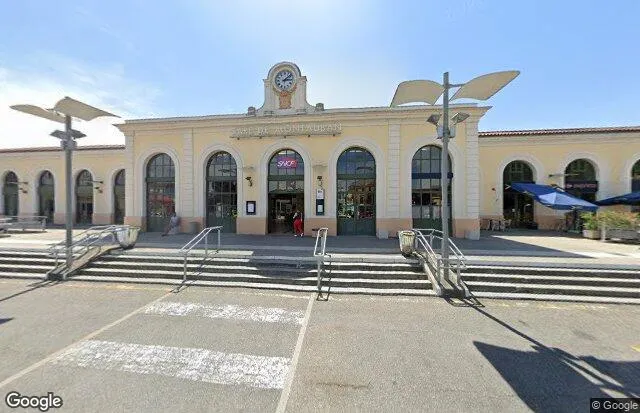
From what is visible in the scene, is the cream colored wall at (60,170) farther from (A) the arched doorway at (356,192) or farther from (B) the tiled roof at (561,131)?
(B) the tiled roof at (561,131)

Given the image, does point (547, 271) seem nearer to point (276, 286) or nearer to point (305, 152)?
point (276, 286)

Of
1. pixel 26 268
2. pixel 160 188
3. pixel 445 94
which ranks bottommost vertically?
pixel 26 268

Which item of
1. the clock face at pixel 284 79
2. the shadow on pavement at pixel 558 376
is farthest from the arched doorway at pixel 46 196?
the shadow on pavement at pixel 558 376

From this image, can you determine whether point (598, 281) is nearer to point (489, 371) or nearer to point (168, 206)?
point (489, 371)

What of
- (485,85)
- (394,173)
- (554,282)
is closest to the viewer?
(485,85)

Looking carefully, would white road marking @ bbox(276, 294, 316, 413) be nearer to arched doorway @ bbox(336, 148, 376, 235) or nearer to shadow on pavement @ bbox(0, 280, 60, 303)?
shadow on pavement @ bbox(0, 280, 60, 303)

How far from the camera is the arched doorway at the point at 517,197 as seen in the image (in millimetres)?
17328

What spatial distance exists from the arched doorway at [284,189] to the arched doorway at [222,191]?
2.05 meters

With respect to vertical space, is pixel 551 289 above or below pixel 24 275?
below

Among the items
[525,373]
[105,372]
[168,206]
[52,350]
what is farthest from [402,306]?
[168,206]

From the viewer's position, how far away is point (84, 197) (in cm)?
2023

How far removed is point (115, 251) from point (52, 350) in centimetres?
551

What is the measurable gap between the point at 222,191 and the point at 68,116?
24.0 ft

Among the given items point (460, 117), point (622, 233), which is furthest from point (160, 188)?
point (622, 233)
